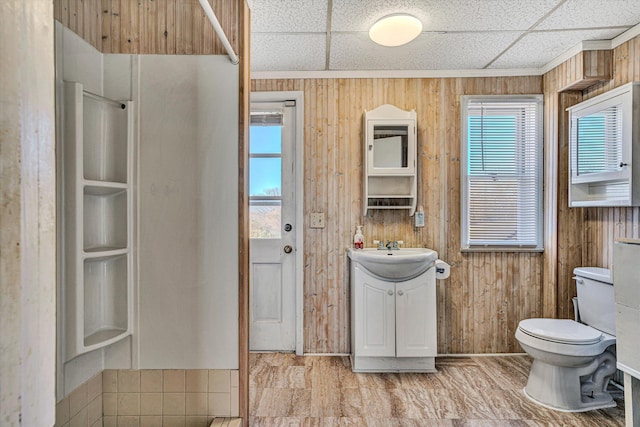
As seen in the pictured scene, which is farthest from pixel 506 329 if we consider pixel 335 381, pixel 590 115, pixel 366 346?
pixel 590 115

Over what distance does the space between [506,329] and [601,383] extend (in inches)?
28.8

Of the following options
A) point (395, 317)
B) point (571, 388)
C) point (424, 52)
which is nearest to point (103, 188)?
point (395, 317)

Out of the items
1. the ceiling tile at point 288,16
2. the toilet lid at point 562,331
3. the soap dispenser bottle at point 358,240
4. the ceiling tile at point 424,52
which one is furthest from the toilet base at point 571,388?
the ceiling tile at point 288,16

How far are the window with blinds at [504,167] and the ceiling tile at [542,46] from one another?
0.85 ft

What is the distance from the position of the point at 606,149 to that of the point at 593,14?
80 cm

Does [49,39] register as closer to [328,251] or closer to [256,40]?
[256,40]

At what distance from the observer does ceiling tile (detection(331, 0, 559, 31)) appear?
1888 millimetres

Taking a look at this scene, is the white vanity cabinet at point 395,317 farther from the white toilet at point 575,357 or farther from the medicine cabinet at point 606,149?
the medicine cabinet at point 606,149

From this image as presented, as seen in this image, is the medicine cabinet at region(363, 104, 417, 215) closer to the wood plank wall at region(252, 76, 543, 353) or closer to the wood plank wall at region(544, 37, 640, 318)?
the wood plank wall at region(252, 76, 543, 353)

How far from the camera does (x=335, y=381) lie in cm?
237

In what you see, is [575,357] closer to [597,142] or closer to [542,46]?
[597,142]

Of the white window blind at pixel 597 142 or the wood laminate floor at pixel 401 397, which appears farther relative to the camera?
the white window blind at pixel 597 142

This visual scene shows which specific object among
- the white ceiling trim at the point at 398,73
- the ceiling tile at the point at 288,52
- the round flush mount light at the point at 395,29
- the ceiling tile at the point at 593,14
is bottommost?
the round flush mount light at the point at 395,29

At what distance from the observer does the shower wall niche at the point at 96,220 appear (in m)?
1.17
